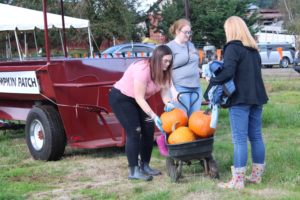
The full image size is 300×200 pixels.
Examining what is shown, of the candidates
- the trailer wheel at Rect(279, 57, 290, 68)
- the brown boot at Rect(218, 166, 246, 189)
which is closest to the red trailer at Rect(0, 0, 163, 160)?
the brown boot at Rect(218, 166, 246, 189)

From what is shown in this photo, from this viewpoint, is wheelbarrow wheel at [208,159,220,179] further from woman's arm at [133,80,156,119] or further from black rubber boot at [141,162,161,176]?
woman's arm at [133,80,156,119]

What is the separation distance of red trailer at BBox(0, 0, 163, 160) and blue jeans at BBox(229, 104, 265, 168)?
6.51ft

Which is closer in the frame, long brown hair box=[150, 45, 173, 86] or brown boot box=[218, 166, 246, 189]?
brown boot box=[218, 166, 246, 189]

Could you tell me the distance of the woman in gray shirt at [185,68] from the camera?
6.32 metres

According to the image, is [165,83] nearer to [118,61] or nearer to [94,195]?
[94,195]

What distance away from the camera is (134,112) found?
586cm

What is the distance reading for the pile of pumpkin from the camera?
5387 millimetres

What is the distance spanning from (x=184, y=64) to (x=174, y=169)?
136 centimetres

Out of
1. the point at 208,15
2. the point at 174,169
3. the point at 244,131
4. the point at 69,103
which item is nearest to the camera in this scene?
the point at 244,131

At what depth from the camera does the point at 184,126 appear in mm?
5562

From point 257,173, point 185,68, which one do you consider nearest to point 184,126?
point 257,173

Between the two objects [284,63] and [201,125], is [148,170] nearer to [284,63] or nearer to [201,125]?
[201,125]

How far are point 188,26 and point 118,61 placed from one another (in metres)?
1.88

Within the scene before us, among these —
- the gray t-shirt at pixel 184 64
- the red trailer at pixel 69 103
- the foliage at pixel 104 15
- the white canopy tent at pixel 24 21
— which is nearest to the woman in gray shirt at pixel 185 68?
the gray t-shirt at pixel 184 64
